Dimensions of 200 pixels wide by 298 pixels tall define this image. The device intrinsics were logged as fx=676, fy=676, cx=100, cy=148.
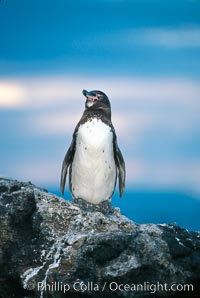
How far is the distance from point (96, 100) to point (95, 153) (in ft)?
1.98

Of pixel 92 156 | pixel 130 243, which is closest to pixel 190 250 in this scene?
pixel 130 243

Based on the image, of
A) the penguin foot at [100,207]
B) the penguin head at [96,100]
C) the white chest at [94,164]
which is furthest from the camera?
the penguin head at [96,100]

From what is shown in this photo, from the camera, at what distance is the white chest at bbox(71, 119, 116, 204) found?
713cm

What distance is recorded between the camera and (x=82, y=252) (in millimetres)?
4898

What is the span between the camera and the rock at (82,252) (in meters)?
4.84

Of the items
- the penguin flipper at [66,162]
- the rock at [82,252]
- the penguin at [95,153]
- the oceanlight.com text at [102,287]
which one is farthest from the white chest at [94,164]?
the oceanlight.com text at [102,287]

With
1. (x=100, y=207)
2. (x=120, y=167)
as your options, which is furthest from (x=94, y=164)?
(x=100, y=207)

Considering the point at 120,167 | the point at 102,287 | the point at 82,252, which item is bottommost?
the point at 102,287

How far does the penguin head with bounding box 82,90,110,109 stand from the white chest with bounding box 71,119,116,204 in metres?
0.21

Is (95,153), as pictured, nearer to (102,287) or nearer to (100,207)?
(100,207)

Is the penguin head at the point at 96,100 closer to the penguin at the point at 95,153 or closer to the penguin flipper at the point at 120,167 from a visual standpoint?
the penguin at the point at 95,153

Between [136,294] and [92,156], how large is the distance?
101 inches

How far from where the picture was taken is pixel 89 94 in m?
7.34

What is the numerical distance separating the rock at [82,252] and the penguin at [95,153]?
1.76m
